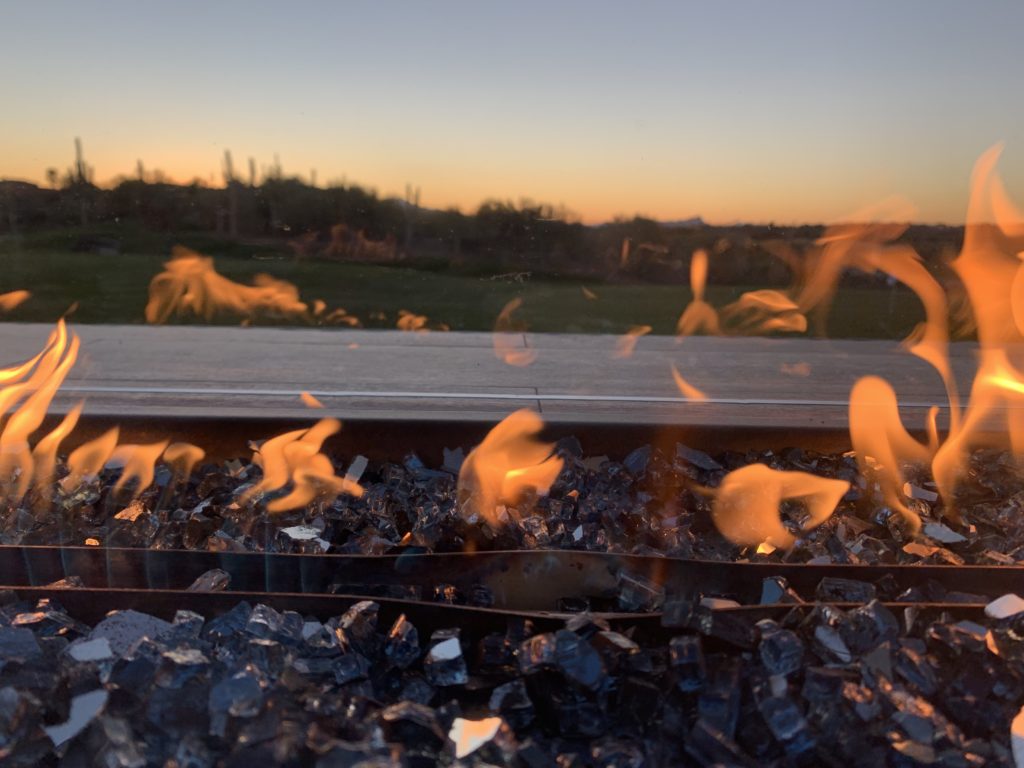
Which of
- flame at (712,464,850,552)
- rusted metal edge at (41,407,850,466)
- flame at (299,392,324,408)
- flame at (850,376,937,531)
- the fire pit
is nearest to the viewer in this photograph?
the fire pit

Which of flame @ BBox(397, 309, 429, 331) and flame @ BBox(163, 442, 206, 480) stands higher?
flame @ BBox(163, 442, 206, 480)

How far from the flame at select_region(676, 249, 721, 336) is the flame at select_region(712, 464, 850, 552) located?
4.19 metres

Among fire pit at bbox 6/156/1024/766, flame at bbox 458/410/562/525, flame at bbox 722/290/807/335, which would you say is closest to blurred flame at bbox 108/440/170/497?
fire pit at bbox 6/156/1024/766

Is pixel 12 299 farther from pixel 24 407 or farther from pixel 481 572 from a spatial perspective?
pixel 481 572

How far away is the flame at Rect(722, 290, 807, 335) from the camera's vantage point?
8805 mm

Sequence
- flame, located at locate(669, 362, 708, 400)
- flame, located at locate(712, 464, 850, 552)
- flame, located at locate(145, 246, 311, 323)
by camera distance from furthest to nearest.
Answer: flame, located at locate(145, 246, 311, 323)
flame, located at locate(669, 362, 708, 400)
flame, located at locate(712, 464, 850, 552)

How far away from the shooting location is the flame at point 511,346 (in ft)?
19.4

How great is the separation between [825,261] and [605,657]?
4863 mm

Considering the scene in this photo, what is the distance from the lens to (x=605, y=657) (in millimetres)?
2025

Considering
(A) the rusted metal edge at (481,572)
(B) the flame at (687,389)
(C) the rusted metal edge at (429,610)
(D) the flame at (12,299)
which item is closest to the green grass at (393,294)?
(D) the flame at (12,299)

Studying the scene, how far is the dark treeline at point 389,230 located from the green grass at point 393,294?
22 centimetres

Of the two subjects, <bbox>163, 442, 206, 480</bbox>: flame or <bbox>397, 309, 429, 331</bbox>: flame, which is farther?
<bbox>397, 309, 429, 331</bbox>: flame

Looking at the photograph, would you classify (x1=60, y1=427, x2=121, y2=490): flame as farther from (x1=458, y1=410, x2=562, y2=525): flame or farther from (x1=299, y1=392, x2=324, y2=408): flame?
(x1=458, y1=410, x2=562, y2=525): flame

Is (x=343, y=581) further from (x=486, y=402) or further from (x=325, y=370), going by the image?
(x=325, y=370)
